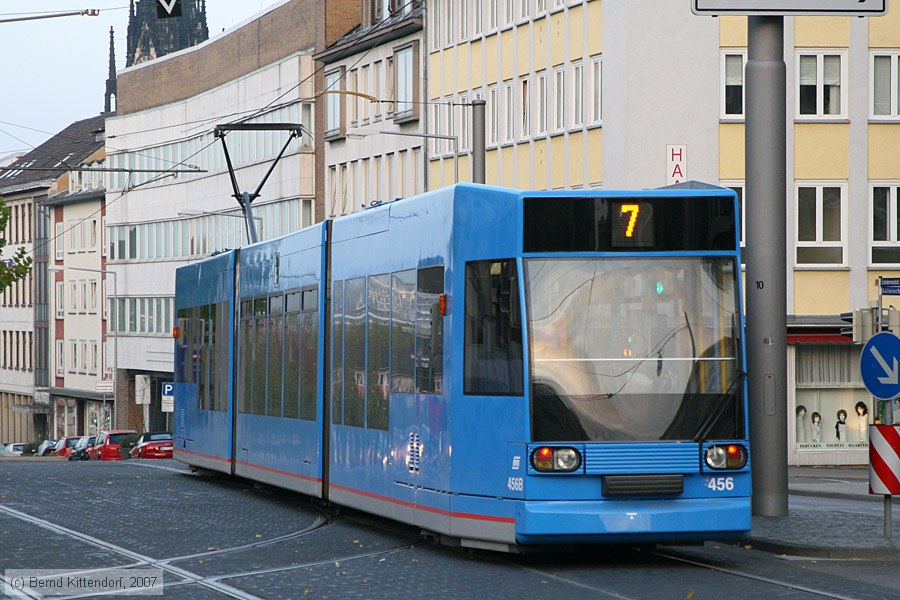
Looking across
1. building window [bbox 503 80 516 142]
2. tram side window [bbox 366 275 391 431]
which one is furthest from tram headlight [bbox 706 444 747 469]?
building window [bbox 503 80 516 142]

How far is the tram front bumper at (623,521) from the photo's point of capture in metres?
13.8

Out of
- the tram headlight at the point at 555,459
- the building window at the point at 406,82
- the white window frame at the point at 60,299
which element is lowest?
the tram headlight at the point at 555,459

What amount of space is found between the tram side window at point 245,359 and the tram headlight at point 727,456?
10.5 m

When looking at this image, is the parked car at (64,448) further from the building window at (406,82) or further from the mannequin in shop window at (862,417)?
the mannequin in shop window at (862,417)

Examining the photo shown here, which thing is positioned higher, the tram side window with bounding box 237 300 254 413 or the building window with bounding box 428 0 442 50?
the building window with bounding box 428 0 442 50

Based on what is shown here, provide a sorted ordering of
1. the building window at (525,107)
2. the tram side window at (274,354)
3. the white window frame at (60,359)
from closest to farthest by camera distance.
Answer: the tram side window at (274,354) < the building window at (525,107) < the white window frame at (60,359)

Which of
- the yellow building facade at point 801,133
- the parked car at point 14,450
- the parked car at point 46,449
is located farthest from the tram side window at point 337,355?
the parked car at point 14,450

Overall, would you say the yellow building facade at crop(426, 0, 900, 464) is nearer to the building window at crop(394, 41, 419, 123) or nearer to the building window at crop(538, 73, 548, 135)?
the building window at crop(538, 73, 548, 135)

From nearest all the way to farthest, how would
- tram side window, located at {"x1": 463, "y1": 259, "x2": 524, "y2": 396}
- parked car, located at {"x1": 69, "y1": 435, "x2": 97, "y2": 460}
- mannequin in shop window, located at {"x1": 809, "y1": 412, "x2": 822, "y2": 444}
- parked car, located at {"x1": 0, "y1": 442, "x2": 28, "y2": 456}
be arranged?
tram side window, located at {"x1": 463, "y1": 259, "x2": 524, "y2": 396} → mannequin in shop window, located at {"x1": 809, "y1": 412, "x2": 822, "y2": 444} → parked car, located at {"x1": 69, "y1": 435, "x2": 97, "y2": 460} → parked car, located at {"x1": 0, "y1": 442, "x2": 28, "y2": 456}

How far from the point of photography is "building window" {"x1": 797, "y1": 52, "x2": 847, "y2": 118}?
43906 millimetres

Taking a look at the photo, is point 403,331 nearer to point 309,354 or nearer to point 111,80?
point 309,354

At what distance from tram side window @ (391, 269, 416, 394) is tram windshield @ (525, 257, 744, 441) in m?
2.05

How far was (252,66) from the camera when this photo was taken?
7544cm

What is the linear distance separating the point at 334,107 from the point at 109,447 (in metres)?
15.3
